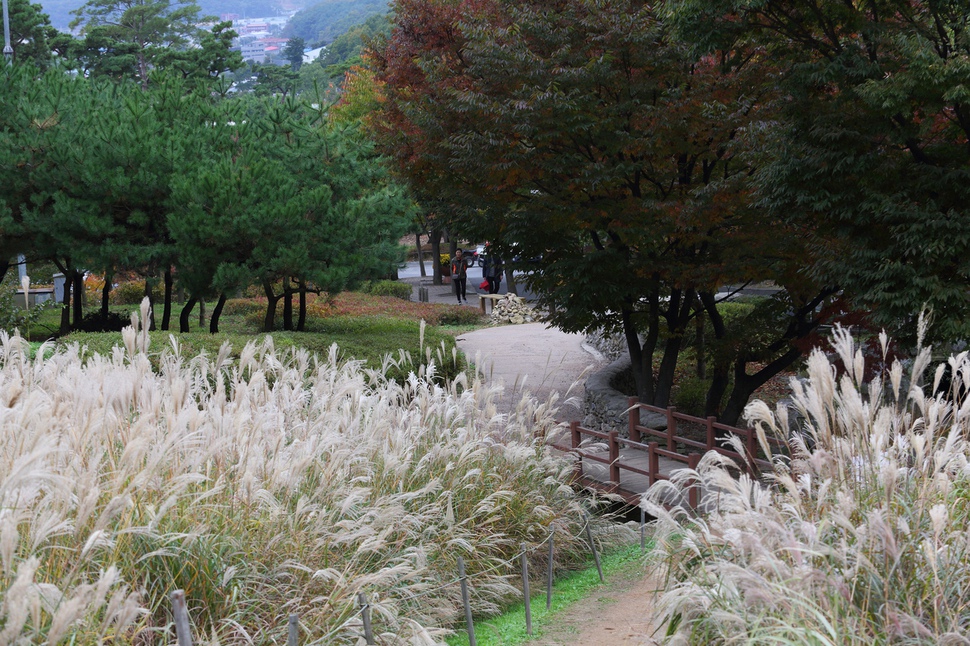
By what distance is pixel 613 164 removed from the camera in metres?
11.3

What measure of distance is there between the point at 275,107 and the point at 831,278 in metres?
11.2

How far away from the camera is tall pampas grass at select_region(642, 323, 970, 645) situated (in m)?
3.21

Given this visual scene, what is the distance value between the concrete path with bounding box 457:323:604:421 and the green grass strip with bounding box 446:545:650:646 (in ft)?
21.1

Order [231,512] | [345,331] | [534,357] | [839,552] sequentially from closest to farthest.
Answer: [839,552] < [231,512] < [345,331] < [534,357]

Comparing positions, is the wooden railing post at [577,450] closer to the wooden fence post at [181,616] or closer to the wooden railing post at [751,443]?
the wooden railing post at [751,443]

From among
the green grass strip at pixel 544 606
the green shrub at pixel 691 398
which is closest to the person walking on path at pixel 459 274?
the green shrub at pixel 691 398

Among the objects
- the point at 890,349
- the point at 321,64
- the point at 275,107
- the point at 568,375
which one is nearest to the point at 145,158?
the point at 275,107

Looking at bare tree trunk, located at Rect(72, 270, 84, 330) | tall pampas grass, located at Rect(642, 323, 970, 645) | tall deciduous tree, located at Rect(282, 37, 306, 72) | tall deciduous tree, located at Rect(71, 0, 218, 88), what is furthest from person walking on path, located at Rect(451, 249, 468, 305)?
tall deciduous tree, located at Rect(282, 37, 306, 72)

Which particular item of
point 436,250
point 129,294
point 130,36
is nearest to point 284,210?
point 129,294

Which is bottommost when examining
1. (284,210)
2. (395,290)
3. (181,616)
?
(181,616)

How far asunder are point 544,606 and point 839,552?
3499 mm

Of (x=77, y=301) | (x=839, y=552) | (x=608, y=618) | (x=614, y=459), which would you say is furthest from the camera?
(x=77, y=301)

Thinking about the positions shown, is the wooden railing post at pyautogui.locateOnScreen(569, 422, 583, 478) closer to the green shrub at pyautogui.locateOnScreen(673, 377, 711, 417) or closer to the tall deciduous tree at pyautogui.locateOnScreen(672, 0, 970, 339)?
the tall deciduous tree at pyautogui.locateOnScreen(672, 0, 970, 339)

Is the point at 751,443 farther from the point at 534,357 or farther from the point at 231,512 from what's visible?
the point at 534,357
